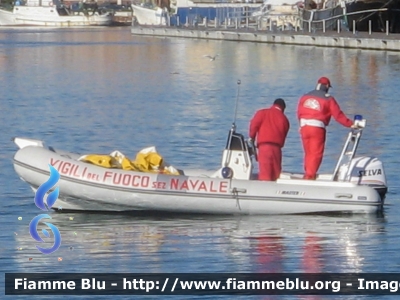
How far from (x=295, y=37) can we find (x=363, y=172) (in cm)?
4390

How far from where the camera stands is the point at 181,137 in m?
24.3

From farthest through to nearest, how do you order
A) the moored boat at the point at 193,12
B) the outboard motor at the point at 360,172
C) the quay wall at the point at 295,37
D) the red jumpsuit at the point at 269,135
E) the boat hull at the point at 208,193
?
the moored boat at the point at 193,12
the quay wall at the point at 295,37
the outboard motor at the point at 360,172
the red jumpsuit at the point at 269,135
the boat hull at the point at 208,193

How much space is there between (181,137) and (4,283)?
493 inches

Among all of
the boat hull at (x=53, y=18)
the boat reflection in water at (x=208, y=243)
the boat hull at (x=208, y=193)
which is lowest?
the boat hull at (x=53, y=18)

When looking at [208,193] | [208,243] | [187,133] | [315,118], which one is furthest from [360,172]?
[187,133]

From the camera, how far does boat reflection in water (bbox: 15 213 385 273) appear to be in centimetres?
1257

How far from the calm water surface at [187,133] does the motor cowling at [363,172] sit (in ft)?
1.57

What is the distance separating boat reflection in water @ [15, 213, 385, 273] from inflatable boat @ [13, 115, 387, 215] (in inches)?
6.0

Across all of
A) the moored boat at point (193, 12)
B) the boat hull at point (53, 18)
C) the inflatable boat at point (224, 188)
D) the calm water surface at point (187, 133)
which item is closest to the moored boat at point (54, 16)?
the boat hull at point (53, 18)

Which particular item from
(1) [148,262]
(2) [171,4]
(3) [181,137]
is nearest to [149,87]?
(3) [181,137]

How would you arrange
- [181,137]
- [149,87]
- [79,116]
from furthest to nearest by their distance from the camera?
[149,87]
[79,116]
[181,137]

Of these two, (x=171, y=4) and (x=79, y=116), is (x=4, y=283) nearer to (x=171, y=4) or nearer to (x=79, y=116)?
(x=79, y=116)

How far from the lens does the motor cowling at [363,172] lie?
1530cm

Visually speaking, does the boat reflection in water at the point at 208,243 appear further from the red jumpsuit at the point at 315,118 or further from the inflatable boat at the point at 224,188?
the red jumpsuit at the point at 315,118
